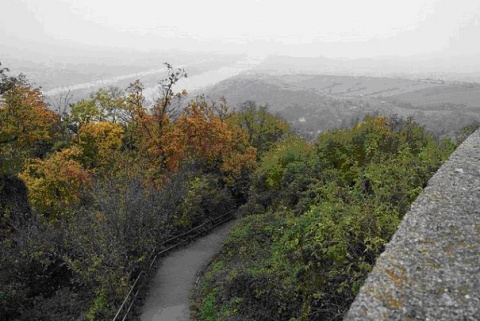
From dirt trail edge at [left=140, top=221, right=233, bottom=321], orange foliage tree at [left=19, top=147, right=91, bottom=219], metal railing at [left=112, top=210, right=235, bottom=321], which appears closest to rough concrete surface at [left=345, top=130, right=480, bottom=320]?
dirt trail edge at [left=140, top=221, right=233, bottom=321]

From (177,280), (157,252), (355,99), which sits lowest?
(177,280)

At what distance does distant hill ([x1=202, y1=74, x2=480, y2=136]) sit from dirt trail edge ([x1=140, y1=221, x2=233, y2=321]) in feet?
190

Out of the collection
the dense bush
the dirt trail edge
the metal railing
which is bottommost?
the dirt trail edge

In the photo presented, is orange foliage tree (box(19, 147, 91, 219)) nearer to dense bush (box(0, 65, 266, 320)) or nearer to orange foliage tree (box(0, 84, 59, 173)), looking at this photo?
dense bush (box(0, 65, 266, 320))

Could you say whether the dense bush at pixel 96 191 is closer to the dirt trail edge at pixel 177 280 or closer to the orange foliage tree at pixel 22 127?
the orange foliage tree at pixel 22 127

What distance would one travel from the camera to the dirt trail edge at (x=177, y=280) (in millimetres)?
15767

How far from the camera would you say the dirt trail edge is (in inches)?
621

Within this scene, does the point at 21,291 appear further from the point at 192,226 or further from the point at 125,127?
the point at 125,127

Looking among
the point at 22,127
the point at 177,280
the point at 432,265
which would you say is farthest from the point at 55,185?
the point at 432,265

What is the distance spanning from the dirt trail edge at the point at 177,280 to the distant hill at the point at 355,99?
58.0 metres

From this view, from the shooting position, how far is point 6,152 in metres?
25.2

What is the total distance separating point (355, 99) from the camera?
115250 mm

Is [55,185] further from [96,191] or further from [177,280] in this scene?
[177,280]

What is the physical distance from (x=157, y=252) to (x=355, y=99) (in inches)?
4140
